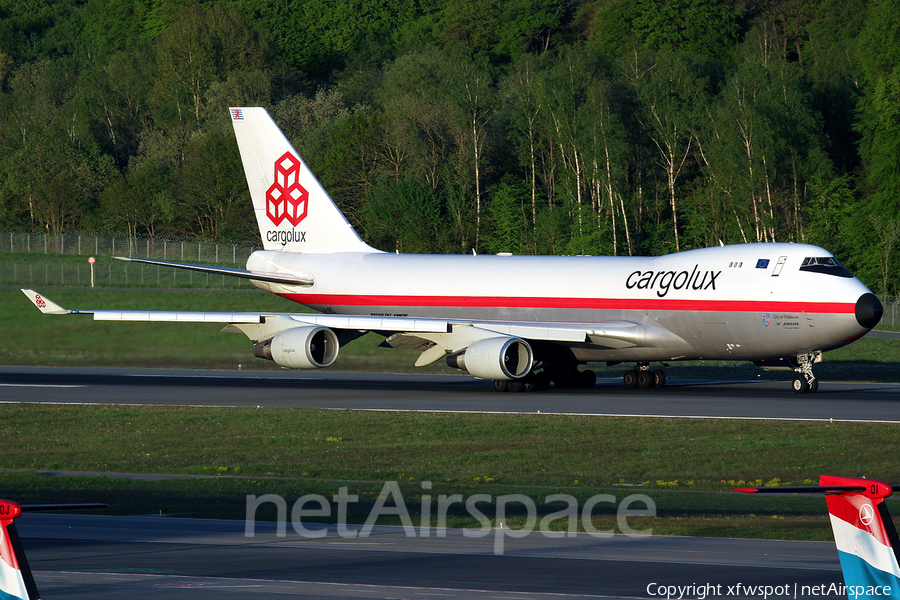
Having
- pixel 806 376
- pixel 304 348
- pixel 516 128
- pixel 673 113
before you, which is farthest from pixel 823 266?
pixel 516 128

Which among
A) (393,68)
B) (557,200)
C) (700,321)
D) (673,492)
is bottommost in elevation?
(673,492)

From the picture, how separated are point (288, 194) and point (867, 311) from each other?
1993cm

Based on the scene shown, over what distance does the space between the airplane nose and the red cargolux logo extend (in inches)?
742

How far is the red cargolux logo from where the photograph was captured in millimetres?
40906

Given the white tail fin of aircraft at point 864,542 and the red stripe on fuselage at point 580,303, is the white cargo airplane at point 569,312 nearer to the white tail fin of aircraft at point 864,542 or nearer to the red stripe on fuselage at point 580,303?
the red stripe on fuselage at point 580,303

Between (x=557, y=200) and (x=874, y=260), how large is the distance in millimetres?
22154

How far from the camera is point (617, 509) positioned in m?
15.3

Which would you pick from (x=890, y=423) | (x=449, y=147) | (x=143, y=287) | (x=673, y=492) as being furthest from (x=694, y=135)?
(x=673, y=492)

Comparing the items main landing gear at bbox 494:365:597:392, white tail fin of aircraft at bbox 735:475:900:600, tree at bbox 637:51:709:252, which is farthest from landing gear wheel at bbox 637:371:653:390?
tree at bbox 637:51:709:252

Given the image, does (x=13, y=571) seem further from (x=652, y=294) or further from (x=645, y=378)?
(x=645, y=378)

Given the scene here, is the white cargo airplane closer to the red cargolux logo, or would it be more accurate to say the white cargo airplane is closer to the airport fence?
the red cargolux logo

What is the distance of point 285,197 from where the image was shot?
4125 centimetres

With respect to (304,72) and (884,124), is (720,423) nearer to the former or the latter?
(884,124)

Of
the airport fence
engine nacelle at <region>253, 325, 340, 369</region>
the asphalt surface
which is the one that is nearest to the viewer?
the asphalt surface
